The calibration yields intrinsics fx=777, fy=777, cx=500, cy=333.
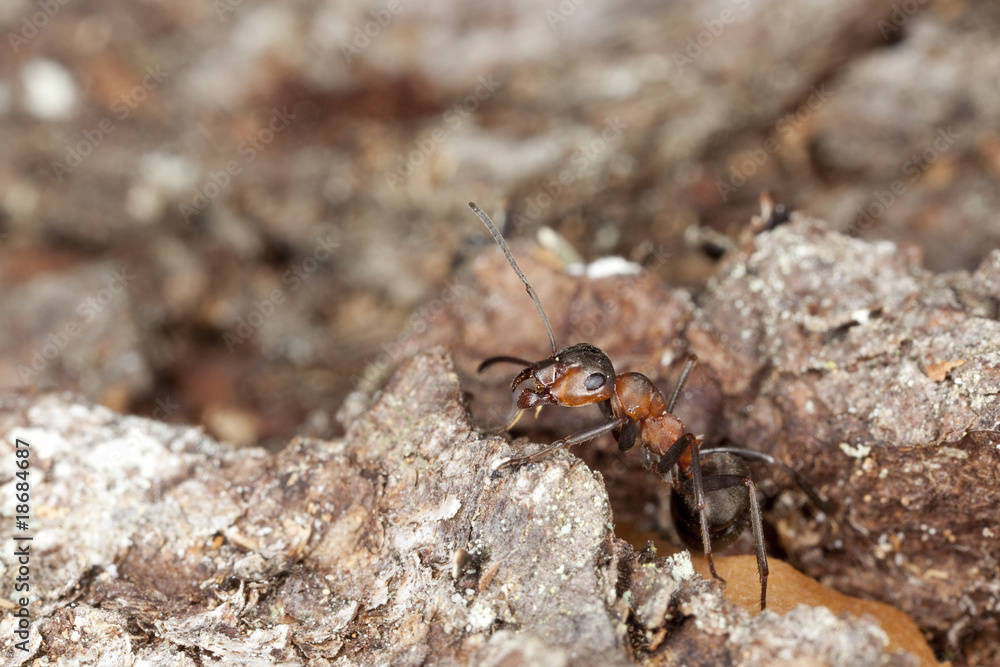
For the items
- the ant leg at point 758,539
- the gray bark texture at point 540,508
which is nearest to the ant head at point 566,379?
the gray bark texture at point 540,508

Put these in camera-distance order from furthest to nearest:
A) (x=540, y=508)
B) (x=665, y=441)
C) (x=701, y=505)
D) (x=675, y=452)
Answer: (x=665, y=441) < (x=675, y=452) < (x=701, y=505) < (x=540, y=508)

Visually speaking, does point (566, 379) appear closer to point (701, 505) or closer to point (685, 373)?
point (685, 373)

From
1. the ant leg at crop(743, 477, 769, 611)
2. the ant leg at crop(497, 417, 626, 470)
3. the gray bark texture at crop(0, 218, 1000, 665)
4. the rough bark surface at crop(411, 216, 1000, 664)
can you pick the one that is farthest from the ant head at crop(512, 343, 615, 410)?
the ant leg at crop(743, 477, 769, 611)

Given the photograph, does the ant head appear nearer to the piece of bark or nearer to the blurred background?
the piece of bark

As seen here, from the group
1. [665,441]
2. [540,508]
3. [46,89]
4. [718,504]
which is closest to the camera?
[540,508]

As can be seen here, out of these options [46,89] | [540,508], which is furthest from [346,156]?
[540,508]

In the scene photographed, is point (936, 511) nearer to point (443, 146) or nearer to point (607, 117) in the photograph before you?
point (607, 117)

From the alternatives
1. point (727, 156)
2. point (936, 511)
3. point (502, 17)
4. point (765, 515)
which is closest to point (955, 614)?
point (936, 511)
